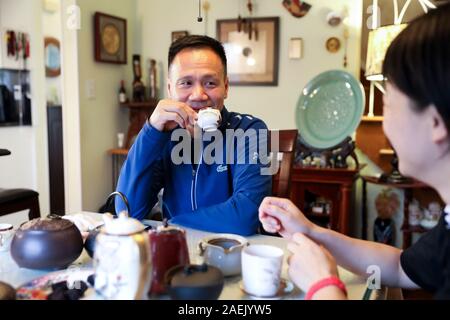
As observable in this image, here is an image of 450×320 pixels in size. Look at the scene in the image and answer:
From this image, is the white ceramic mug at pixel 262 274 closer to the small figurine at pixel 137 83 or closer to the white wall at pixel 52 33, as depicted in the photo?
the small figurine at pixel 137 83

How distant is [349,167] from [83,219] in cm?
206

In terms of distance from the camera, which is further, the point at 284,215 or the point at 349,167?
the point at 349,167

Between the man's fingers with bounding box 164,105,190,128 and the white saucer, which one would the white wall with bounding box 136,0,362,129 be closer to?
the man's fingers with bounding box 164,105,190,128

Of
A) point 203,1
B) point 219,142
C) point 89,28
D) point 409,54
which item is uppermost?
point 203,1

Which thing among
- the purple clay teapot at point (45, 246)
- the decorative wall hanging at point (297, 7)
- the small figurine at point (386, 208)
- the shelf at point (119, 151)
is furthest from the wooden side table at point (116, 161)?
the purple clay teapot at point (45, 246)

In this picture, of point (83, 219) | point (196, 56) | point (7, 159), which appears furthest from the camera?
point (7, 159)

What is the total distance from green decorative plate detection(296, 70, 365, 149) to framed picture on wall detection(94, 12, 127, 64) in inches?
59.1

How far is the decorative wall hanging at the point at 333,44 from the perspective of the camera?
9.86 ft

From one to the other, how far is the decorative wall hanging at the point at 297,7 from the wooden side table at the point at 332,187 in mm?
1118

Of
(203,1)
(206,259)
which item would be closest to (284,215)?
(206,259)

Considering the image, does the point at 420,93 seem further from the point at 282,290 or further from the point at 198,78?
the point at 198,78
